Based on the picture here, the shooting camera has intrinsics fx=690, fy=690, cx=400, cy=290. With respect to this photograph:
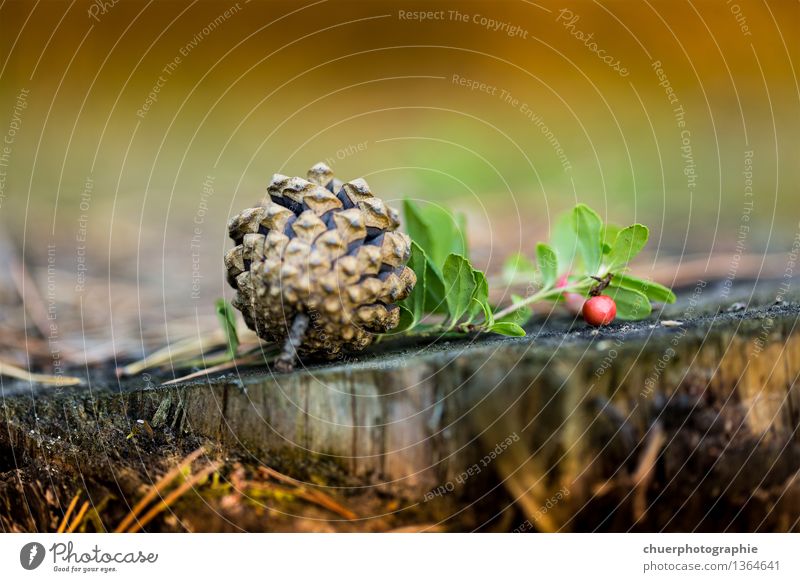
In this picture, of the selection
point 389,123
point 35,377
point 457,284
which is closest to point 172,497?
point 35,377

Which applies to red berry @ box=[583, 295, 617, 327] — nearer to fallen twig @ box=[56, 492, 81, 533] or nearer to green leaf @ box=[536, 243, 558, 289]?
green leaf @ box=[536, 243, 558, 289]

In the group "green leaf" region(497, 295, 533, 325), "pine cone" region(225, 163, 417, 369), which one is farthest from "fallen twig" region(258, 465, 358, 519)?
"green leaf" region(497, 295, 533, 325)

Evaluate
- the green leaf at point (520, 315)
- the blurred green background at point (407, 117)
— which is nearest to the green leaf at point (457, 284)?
the green leaf at point (520, 315)

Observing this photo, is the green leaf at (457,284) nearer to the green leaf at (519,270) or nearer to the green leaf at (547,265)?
the green leaf at (547,265)

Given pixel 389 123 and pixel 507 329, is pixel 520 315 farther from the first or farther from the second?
pixel 389 123
